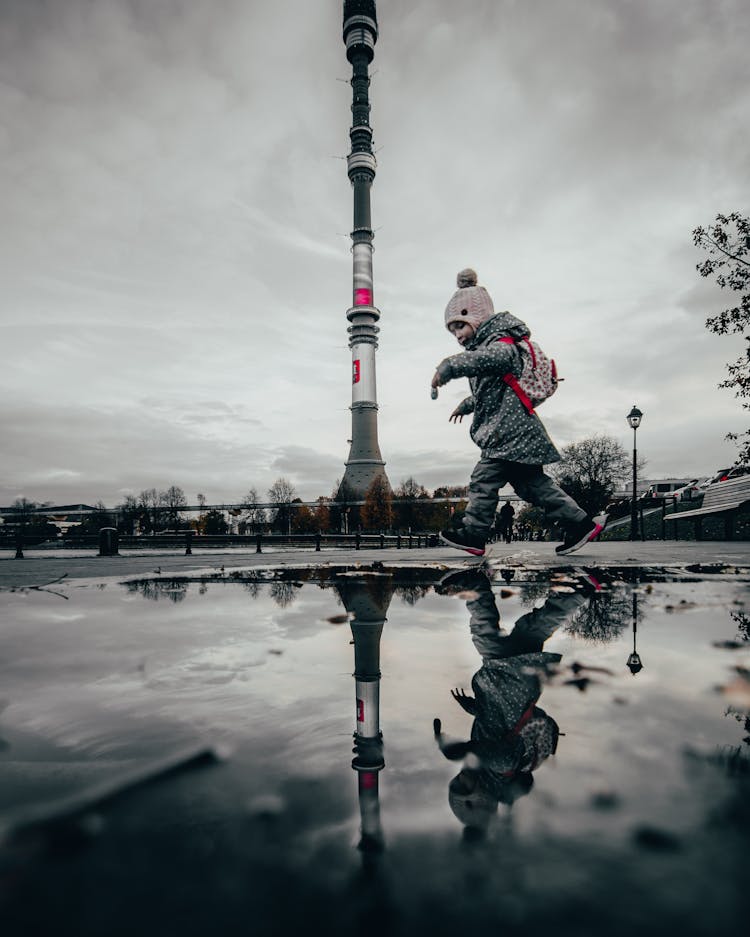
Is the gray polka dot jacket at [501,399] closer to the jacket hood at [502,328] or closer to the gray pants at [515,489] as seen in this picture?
the jacket hood at [502,328]

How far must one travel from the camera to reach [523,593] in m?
3.88

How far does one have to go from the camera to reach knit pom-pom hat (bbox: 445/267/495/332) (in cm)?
573

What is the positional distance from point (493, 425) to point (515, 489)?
725 mm

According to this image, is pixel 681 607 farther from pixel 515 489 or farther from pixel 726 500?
pixel 726 500

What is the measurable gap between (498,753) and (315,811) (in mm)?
420

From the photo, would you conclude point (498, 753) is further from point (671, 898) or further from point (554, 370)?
point (554, 370)

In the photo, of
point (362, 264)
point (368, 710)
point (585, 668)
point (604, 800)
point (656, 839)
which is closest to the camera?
point (656, 839)

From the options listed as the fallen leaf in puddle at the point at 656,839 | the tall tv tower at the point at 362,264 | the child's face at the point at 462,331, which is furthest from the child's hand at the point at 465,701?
the tall tv tower at the point at 362,264

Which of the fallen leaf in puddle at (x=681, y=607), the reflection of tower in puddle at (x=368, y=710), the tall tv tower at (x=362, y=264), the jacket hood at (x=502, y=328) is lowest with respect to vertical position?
the fallen leaf in puddle at (x=681, y=607)

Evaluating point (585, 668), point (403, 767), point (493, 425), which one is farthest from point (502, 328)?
A: point (403, 767)

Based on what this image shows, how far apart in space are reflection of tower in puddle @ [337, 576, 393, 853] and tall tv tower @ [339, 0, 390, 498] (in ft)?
309

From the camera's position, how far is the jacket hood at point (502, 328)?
545 cm

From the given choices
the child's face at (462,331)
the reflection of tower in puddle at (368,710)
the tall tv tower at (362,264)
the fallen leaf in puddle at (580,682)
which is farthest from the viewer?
the tall tv tower at (362,264)

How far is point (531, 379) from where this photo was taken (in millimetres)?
5547
